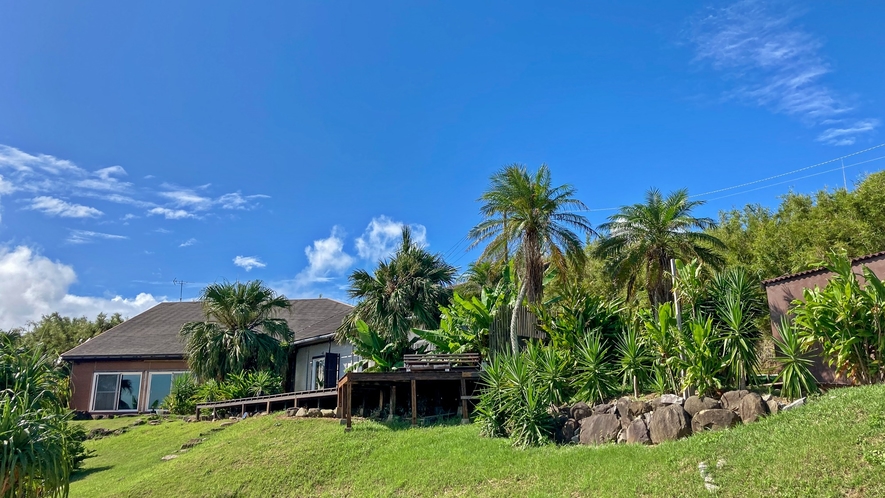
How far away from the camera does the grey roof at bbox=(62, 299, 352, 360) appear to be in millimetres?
30938

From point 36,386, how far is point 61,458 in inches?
55.0

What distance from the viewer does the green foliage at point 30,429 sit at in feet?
25.2

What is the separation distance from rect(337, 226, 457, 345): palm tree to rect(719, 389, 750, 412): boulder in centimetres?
1218

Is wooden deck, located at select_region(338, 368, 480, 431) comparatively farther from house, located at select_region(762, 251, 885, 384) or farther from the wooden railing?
house, located at select_region(762, 251, 885, 384)

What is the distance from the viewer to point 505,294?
21578 mm

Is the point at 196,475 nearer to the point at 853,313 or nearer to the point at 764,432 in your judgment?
the point at 764,432

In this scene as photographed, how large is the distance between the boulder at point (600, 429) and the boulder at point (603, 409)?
7.8 inches

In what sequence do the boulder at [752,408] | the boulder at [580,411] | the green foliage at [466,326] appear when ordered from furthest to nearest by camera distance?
1. the green foliage at [466,326]
2. the boulder at [580,411]
3. the boulder at [752,408]

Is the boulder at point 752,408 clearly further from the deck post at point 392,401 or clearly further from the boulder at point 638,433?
the deck post at point 392,401

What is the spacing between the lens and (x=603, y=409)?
44.1 feet

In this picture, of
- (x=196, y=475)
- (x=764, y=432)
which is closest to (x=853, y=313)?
(x=764, y=432)

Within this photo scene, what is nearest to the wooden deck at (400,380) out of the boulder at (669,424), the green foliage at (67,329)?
the boulder at (669,424)

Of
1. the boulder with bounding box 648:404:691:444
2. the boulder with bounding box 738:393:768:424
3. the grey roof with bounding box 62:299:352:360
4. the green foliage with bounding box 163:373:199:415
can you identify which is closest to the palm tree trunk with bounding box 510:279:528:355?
the boulder with bounding box 648:404:691:444

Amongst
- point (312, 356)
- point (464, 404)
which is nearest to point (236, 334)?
point (312, 356)
